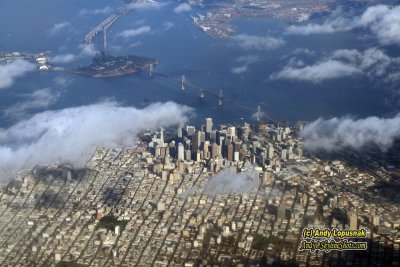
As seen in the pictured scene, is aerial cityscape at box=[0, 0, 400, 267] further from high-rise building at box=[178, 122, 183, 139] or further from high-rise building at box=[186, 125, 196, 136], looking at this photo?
high-rise building at box=[186, 125, 196, 136]

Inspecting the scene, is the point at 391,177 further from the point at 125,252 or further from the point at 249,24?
the point at 249,24

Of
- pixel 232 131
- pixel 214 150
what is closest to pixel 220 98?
pixel 232 131

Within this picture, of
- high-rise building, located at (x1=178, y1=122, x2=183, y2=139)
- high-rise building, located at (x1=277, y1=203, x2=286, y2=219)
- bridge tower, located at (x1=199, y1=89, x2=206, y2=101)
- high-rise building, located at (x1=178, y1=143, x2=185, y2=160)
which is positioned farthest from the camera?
bridge tower, located at (x1=199, y1=89, x2=206, y2=101)

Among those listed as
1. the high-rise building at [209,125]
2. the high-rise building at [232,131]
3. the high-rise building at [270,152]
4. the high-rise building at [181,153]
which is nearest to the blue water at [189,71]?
the high-rise building at [209,125]

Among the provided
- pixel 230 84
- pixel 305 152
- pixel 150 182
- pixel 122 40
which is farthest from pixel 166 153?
pixel 122 40

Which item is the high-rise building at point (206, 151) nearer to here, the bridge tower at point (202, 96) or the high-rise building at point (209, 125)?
the high-rise building at point (209, 125)

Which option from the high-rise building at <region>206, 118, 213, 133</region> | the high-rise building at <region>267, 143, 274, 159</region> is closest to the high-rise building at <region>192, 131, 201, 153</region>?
the high-rise building at <region>206, 118, 213, 133</region>

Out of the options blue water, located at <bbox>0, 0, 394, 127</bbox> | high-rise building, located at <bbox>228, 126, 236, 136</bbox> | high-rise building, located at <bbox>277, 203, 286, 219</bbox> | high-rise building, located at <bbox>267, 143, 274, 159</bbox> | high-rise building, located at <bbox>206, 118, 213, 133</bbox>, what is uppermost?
high-rise building, located at <bbox>277, 203, 286, 219</bbox>
